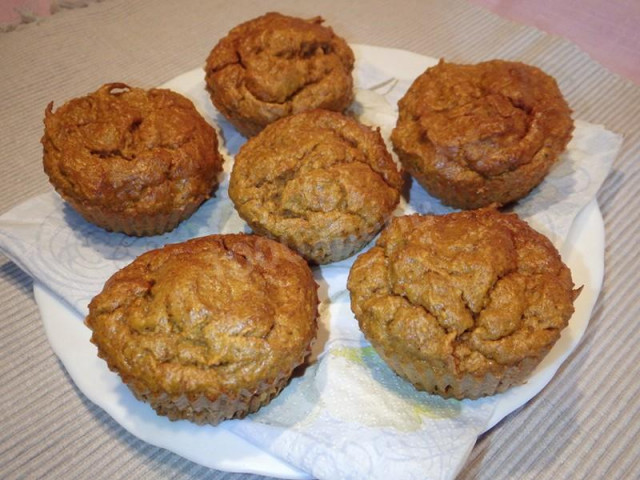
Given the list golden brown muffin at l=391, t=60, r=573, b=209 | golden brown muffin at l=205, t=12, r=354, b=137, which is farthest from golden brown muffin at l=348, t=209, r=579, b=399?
golden brown muffin at l=205, t=12, r=354, b=137

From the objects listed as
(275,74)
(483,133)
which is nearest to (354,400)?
(483,133)

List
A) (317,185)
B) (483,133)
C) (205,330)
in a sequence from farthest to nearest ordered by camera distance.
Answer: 1. (483,133)
2. (317,185)
3. (205,330)

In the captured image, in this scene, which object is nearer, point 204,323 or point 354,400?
point 204,323

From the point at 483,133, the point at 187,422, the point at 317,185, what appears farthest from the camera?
the point at 483,133

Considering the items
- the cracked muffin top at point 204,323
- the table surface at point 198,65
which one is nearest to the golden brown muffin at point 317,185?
the cracked muffin top at point 204,323

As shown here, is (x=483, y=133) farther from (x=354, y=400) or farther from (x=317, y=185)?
(x=354, y=400)

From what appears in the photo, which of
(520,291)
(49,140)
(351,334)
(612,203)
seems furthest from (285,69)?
(612,203)

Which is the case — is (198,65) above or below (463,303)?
below

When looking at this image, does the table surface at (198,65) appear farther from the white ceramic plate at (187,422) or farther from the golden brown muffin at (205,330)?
the golden brown muffin at (205,330)

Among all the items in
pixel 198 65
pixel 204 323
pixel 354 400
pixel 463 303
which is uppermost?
pixel 204 323
